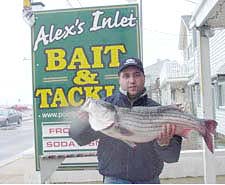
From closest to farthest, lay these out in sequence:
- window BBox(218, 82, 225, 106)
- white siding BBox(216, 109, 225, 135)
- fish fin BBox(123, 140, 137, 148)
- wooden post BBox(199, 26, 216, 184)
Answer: fish fin BBox(123, 140, 137, 148) → wooden post BBox(199, 26, 216, 184) → white siding BBox(216, 109, 225, 135) → window BBox(218, 82, 225, 106)

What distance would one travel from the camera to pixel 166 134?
2754 millimetres

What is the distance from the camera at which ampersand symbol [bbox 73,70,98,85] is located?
5.65 metres

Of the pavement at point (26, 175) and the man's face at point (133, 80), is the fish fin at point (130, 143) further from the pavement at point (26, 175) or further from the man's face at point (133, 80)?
the pavement at point (26, 175)

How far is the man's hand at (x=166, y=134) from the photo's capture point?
2752mm

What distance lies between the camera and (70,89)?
5.68 metres

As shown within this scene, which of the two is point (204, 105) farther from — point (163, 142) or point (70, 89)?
point (163, 142)

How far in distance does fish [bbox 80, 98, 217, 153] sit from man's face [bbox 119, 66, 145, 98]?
19cm

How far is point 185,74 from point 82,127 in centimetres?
2992

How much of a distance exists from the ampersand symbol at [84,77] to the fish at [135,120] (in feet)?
9.32

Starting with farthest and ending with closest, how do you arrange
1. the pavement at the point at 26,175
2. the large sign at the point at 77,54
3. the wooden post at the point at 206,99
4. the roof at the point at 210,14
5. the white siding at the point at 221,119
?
the white siding at the point at 221,119, the pavement at the point at 26,175, the wooden post at the point at 206,99, the large sign at the point at 77,54, the roof at the point at 210,14

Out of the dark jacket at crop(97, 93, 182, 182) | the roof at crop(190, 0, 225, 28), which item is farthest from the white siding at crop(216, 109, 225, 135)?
the dark jacket at crop(97, 93, 182, 182)

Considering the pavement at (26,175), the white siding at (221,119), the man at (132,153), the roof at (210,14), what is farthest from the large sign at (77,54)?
the white siding at (221,119)

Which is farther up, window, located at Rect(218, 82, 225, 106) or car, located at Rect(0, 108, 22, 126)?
window, located at Rect(218, 82, 225, 106)

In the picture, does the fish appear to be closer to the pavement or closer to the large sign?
the large sign
